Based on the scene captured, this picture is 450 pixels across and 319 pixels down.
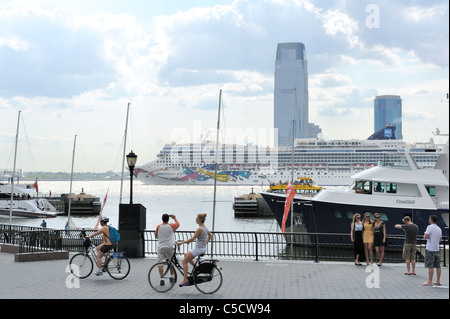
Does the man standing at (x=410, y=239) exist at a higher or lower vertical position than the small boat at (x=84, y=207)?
higher

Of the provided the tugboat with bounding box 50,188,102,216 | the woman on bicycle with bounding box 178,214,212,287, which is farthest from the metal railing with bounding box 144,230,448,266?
the tugboat with bounding box 50,188,102,216

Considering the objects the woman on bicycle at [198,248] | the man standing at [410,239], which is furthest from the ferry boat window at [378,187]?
the woman on bicycle at [198,248]

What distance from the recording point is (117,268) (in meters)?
14.3

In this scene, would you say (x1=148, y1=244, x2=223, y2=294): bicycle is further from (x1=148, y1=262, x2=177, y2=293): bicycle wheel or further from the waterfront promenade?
the waterfront promenade

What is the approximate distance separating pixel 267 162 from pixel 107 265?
15926cm

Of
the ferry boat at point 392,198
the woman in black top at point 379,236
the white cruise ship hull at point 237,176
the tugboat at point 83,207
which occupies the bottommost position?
the tugboat at point 83,207

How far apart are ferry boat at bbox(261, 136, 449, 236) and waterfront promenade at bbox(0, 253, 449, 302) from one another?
14.5 meters

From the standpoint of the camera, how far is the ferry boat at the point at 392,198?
104 feet

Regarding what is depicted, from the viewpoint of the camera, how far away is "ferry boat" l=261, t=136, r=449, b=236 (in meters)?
31.8

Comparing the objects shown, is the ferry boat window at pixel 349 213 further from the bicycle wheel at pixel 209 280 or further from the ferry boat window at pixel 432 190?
the bicycle wheel at pixel 209 280

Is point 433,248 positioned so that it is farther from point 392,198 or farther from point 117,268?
point 392,198

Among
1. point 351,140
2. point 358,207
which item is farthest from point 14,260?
point 351,140
